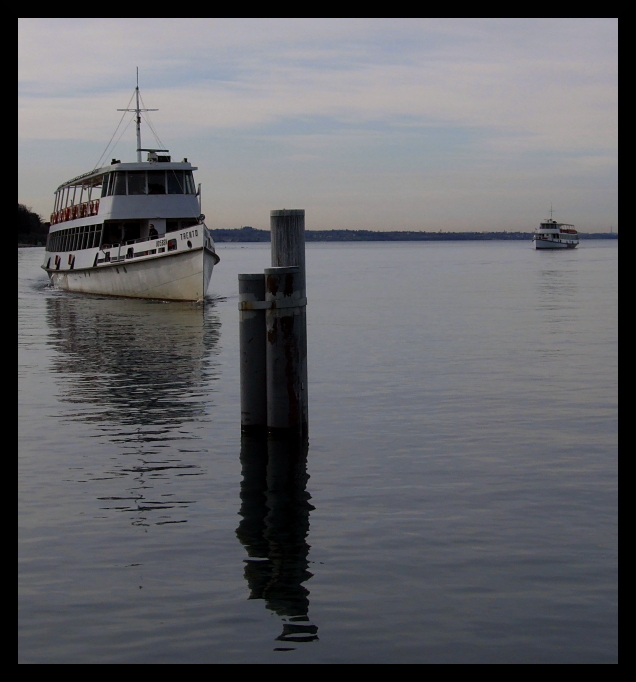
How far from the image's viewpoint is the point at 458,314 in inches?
1253

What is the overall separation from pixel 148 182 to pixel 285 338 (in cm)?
2871

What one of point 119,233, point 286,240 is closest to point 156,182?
point 119,233

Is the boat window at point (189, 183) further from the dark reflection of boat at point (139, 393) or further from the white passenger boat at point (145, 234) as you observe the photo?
the dark reflection of boat at point (139, 393)

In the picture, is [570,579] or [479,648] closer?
[479,648]

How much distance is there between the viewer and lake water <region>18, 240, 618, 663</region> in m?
6.23

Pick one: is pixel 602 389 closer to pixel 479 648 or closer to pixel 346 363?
pixel 346 363

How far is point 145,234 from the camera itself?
38.6 m

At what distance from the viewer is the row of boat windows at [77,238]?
131ft

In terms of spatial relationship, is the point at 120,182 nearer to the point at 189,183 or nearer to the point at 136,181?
the point at 136,181

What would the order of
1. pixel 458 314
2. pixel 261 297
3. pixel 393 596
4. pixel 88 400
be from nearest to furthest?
pixel 393 596
pixel 261 297
pixel 88 400
pixel 458 314

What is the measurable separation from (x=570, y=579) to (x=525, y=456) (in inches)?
155

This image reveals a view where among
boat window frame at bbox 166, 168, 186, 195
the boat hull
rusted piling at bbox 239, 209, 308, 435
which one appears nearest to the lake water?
rusted piling at bbox 239, 209, 308, 435
